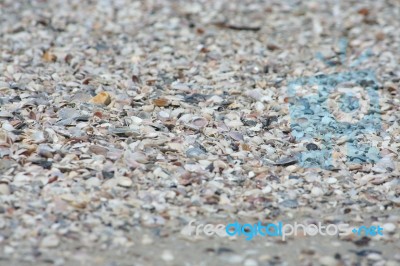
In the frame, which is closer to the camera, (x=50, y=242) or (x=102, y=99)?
(x=50, y=242)

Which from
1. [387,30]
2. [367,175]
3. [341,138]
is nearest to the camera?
[367,175]

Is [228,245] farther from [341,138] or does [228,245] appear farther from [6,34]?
[6,34]

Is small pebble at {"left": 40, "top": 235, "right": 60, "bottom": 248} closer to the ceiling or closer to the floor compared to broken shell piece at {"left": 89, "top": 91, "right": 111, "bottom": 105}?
closer to the floor

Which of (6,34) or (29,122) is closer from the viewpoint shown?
(29,122)

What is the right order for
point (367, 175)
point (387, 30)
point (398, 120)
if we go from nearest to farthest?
1. point (367, 175)
2. point (398, 120)
3. point (387, 30)

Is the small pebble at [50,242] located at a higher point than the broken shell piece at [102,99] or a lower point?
lower

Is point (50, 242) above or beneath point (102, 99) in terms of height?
beneath

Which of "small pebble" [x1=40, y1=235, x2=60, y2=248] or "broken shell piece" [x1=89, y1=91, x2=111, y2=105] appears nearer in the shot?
"small pebble" [x1=40, y1=235, x2=60, y2=248]

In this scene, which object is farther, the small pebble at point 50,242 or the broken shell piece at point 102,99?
the broken shell piece at point 102,99

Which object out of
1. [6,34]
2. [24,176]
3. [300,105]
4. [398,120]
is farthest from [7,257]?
[6,34]

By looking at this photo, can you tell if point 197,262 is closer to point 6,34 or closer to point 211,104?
point 211,104
